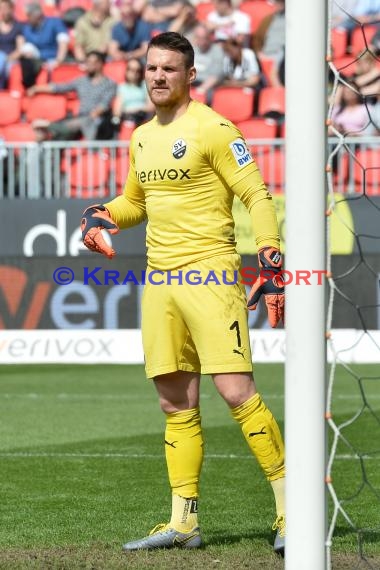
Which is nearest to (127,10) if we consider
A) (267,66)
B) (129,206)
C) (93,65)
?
(93,65)

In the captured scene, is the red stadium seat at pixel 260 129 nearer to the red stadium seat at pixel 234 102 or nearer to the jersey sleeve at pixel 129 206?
the red stadium seat at pixel 234 102

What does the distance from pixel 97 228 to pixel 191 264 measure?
502 mm

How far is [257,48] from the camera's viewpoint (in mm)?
18469

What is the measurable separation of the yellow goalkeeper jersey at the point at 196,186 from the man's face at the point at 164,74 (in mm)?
137

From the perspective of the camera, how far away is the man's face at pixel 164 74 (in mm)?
5273

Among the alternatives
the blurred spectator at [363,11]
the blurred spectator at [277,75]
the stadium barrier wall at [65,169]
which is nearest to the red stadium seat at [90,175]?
the stadium barrier wall at [65,169]

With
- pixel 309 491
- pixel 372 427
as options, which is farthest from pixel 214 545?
pixel 372 427

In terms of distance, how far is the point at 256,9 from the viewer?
19000 mm

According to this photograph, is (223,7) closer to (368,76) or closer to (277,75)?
(277,75)

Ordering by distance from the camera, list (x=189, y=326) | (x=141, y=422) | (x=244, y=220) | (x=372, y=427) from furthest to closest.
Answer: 1. (x=244, y=220)
2. (x=141, y=422)
3. (x=372, y=427)
4. (x=189, y=326)

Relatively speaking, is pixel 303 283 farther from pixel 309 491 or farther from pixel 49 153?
pixel 49 153

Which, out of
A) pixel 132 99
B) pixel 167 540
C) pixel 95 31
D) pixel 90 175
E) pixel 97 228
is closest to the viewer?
pixel 167 540

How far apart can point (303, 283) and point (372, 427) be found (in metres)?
6.04

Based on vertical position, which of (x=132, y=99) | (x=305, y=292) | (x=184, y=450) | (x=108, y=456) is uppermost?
(x=132, y=99)
